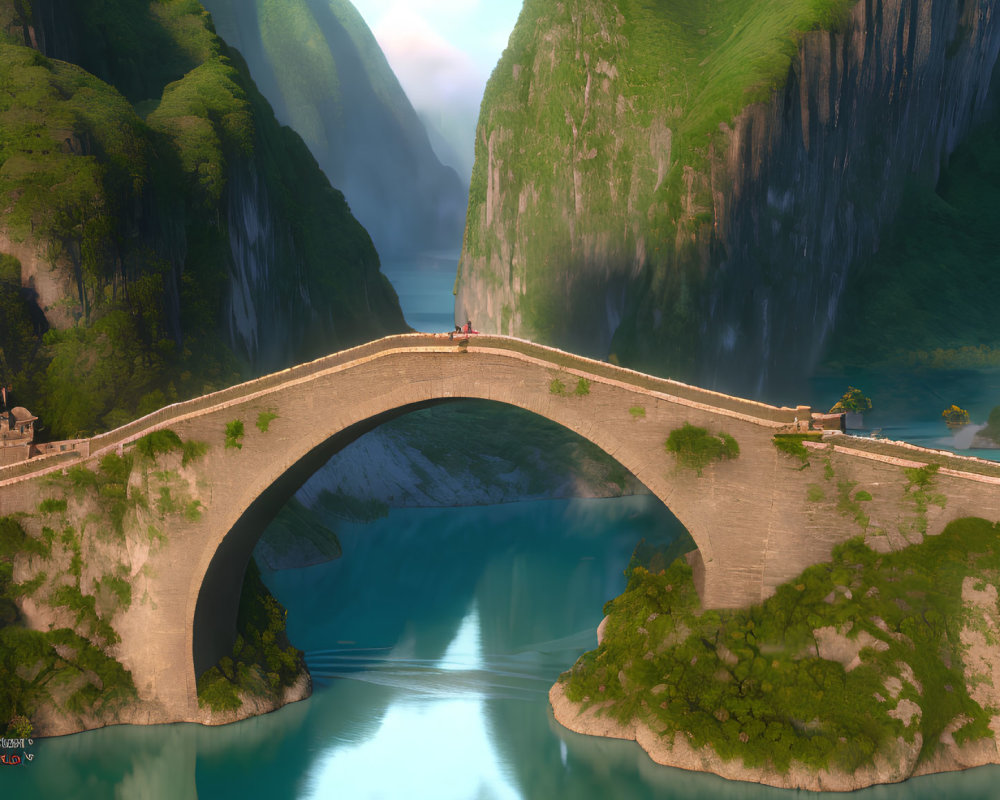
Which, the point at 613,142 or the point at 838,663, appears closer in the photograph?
the point at 838,663

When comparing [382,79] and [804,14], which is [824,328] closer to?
[804,14]

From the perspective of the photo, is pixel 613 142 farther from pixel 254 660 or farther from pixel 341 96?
pixel 254 660

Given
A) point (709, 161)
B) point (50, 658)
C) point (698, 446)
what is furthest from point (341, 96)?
point (698, 446)

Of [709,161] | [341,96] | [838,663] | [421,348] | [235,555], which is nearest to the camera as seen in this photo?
[838,663]

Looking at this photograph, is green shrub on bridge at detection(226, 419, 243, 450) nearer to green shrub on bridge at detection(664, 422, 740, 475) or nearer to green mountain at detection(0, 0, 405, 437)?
green shrub on bridge at detection(664, 422, 740, 475)

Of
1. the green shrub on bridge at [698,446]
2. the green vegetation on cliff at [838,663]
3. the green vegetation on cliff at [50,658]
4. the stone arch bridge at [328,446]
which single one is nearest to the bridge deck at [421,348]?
the stone arch bridge at [328,446]

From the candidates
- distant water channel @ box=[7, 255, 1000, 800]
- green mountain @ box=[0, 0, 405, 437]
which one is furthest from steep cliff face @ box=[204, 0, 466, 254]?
distant water channel @ box=[7, 255, 1000, 800]
